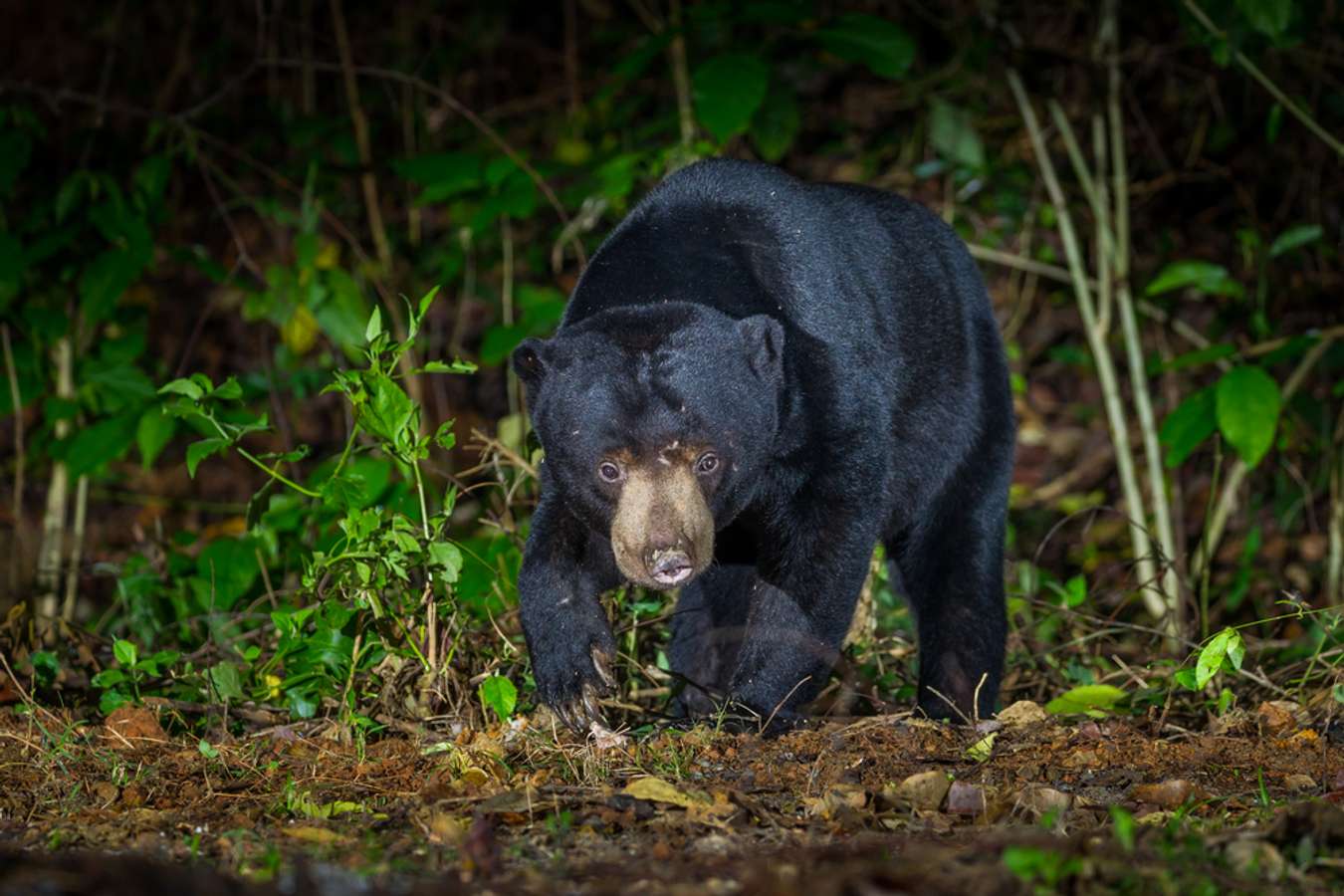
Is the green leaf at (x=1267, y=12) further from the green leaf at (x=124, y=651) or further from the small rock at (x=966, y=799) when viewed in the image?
the green leaf at (x=124, y=651)

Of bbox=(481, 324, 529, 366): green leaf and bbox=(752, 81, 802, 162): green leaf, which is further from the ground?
bbox=(752, 81, 802, 162): green leaf

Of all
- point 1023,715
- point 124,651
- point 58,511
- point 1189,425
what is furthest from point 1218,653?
point 58,511

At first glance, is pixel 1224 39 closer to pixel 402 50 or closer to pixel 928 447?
pixel 928 447

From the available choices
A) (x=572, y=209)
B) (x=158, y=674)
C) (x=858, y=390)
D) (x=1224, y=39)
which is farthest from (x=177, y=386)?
(x=1224, y=39)

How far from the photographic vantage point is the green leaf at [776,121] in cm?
673

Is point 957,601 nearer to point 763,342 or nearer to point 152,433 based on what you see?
point 763,342

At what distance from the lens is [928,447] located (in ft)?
16.5

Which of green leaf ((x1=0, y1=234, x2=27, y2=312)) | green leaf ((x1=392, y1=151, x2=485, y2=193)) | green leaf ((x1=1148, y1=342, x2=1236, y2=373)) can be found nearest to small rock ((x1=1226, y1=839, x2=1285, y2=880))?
green leaf ((x1=1148, y1=342, x2=1236, y2=373))

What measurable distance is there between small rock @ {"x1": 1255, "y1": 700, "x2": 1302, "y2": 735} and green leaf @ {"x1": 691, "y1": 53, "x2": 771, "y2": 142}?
8.14ft

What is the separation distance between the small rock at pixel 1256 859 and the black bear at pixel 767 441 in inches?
55.7

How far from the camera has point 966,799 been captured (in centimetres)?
346

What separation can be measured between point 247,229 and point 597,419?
23.5 ft

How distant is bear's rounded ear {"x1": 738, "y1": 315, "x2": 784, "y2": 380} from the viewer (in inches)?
163

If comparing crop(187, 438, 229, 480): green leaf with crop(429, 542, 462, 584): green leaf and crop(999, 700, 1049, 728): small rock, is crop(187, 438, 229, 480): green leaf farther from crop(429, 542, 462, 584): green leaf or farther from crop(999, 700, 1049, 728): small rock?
crop(999, 700, 1049, 728): small rock
